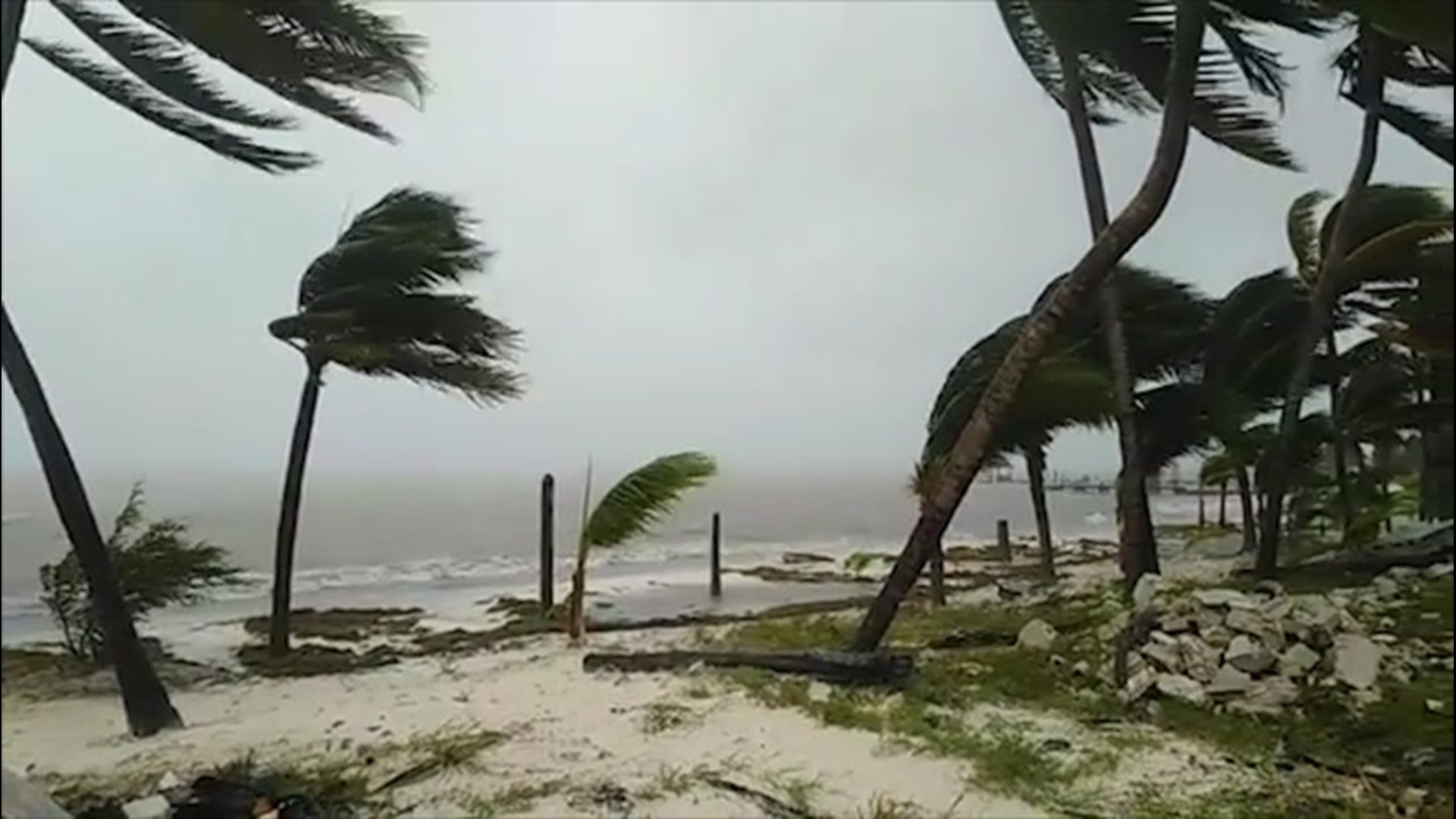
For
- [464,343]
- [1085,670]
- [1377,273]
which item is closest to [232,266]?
[464,343]

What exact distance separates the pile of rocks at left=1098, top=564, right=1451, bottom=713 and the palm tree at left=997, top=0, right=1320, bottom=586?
100 mm

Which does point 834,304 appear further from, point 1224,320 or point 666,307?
point 1224,320

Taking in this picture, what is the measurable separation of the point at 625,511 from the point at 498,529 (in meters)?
0.22

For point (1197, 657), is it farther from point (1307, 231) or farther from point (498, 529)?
point (498, 529)

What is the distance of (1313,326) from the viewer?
5.68 feet

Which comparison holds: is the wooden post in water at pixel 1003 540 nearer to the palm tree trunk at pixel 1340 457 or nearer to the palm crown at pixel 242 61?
the palm tree trunk at pixel 1340 457

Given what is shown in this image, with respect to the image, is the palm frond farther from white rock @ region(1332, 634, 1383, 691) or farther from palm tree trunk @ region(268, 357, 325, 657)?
white rock @ region(1332, 634, 1383, 691)

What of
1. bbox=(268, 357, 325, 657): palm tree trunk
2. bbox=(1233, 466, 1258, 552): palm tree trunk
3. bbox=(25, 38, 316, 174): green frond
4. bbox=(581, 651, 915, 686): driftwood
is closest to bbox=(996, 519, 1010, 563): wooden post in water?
bbox=(581, 651, 915, 686): driftwood

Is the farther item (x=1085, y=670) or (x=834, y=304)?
(x=834, y=304)

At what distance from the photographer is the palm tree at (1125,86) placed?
71.8 inches

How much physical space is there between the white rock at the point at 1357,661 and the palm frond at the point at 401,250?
150 centimetres

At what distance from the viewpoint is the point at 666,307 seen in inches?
75.9

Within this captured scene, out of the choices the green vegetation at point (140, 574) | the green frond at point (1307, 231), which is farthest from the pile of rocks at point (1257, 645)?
the green vegetation at point (140, 574)

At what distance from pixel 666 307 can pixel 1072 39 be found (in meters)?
0.86
